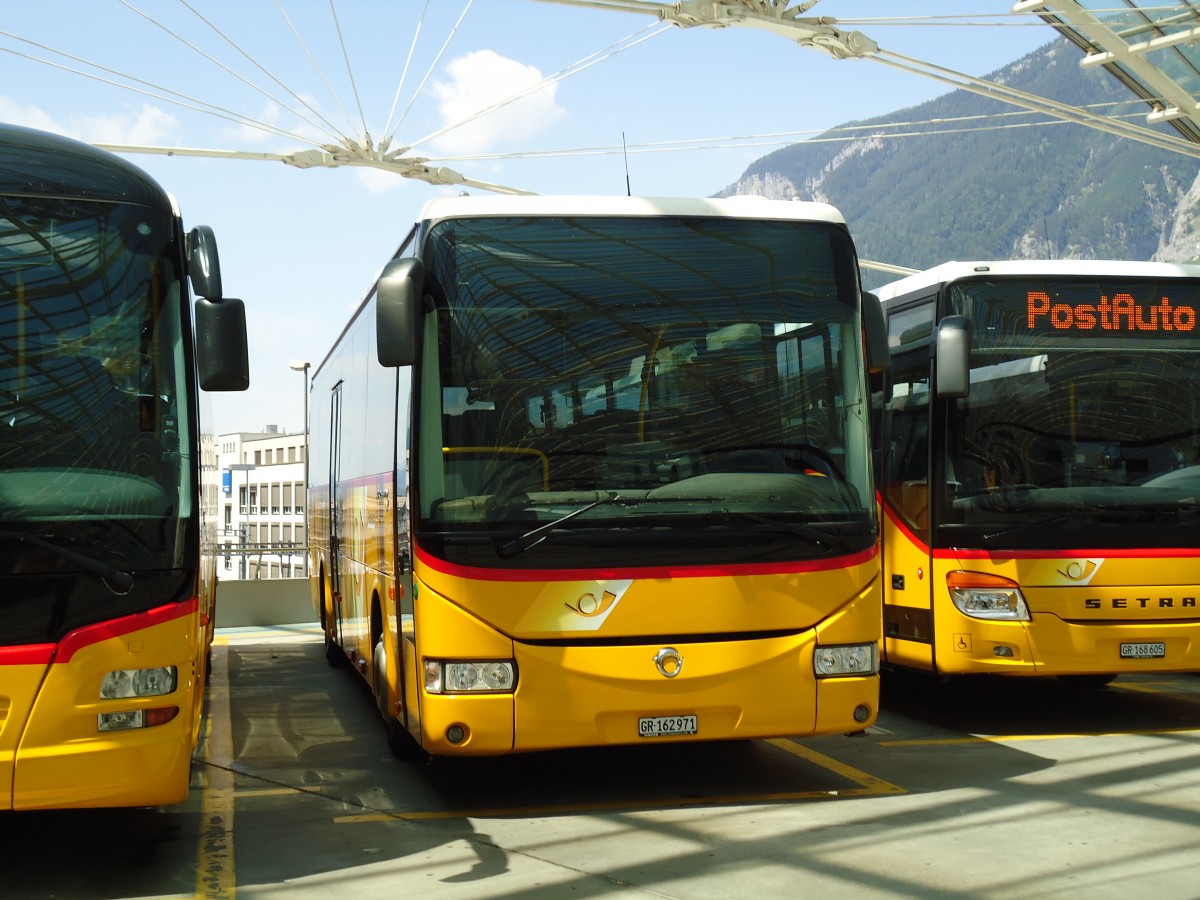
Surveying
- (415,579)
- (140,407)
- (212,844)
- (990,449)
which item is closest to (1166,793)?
(990,449)

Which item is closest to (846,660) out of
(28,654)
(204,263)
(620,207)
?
(620,207)

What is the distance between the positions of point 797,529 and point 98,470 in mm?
3383

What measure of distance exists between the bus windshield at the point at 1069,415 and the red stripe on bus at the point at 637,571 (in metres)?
2.57

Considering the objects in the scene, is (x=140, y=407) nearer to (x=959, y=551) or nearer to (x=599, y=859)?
(x=599, y=859)

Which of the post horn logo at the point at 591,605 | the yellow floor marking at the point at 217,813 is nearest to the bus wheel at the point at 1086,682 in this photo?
the post horn logo at the point at 591,605

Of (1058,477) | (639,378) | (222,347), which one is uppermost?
(222,347)

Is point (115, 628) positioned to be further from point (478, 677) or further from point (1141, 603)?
point (1141, 603)

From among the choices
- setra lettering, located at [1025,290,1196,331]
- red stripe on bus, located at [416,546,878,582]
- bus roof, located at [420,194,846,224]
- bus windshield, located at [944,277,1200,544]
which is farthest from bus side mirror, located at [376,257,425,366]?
setra lettering, located at [1025,290,1196,331]

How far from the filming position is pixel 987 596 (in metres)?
9.73

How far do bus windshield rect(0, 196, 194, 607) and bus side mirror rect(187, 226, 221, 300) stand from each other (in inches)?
5.5

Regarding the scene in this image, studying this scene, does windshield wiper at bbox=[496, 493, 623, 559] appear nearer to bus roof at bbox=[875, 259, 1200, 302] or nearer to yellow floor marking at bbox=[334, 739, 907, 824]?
yellow floor marking at bbox=[334, 739, 907, 824]

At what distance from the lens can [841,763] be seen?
29.1ft

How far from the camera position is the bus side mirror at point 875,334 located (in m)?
8.12

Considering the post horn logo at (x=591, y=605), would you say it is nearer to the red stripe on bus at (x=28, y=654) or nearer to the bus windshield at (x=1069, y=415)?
the red stripe on bus at (x=28, y=654)
